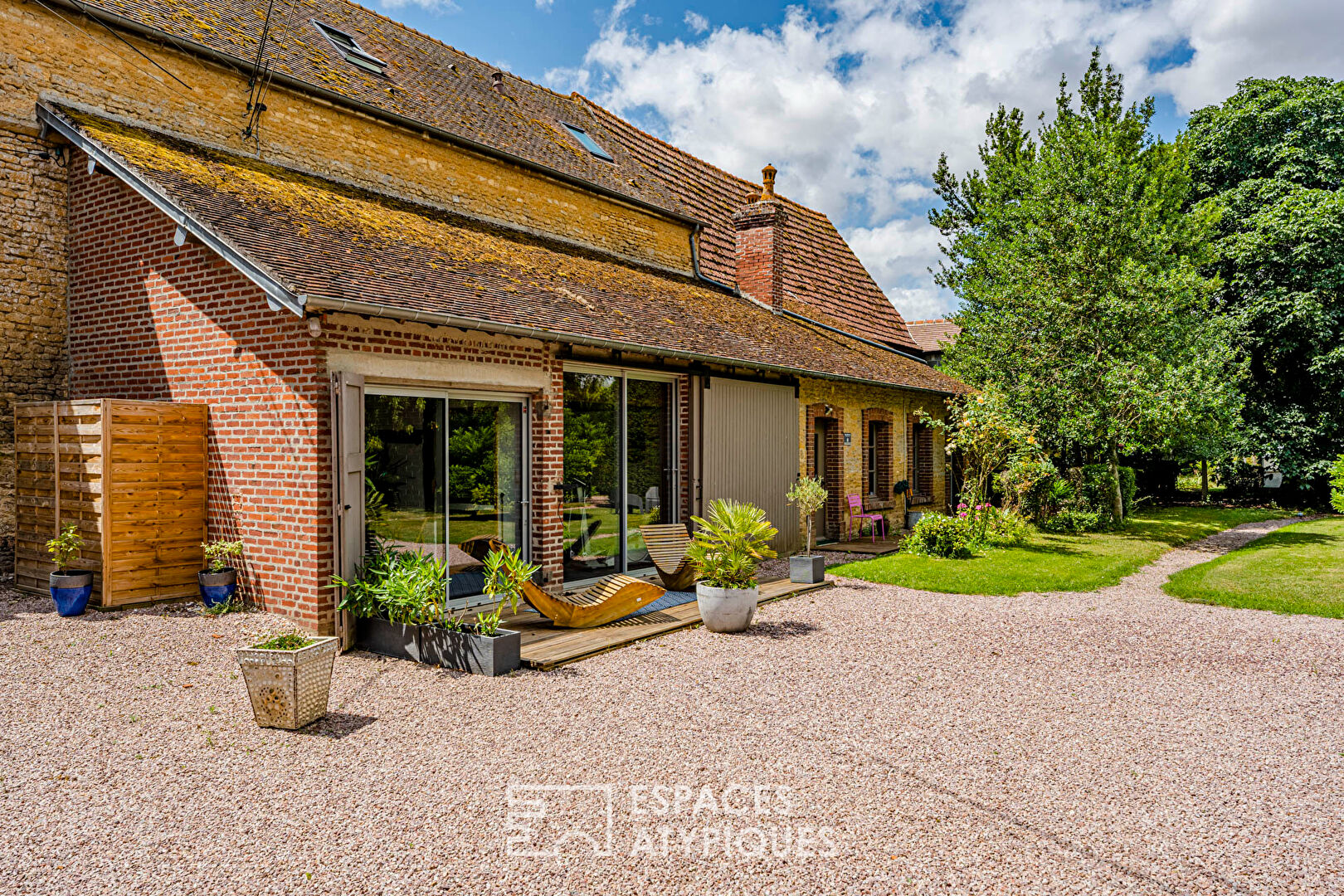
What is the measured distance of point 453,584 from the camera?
26.4ft

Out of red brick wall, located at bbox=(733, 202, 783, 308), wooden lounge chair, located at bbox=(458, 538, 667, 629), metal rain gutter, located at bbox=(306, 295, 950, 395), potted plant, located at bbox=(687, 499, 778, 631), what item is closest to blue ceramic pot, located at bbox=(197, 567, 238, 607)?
wooden lounge chair, located at bbox=(458, 538, 667, 629)

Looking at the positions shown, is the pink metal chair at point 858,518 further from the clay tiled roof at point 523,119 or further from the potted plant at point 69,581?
the potted plant at point 69,581

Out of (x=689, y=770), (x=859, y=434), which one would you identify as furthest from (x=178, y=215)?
(x=859, y=434)

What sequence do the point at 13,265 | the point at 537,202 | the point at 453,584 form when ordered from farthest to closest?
the point at 537,202
the point at 13,265
the point at 453,584

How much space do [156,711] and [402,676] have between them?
62.4 inches

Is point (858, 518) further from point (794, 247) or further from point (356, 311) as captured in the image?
point (356, 311)

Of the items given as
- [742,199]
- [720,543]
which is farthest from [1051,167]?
[720,543]

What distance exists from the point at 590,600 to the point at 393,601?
2.09 m

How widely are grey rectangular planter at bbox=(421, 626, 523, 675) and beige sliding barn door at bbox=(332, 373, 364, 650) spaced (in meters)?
0.84

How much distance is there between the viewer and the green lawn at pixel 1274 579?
9570mm

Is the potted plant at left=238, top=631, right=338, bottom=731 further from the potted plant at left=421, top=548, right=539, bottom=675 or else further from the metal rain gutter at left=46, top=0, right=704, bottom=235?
the metal rain gutter at left=46, top=0, right=704, bottom=235

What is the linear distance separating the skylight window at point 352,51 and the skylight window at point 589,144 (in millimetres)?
3994

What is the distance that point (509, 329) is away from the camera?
25.3ft

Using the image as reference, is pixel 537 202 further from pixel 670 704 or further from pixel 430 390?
pixel 670 704
